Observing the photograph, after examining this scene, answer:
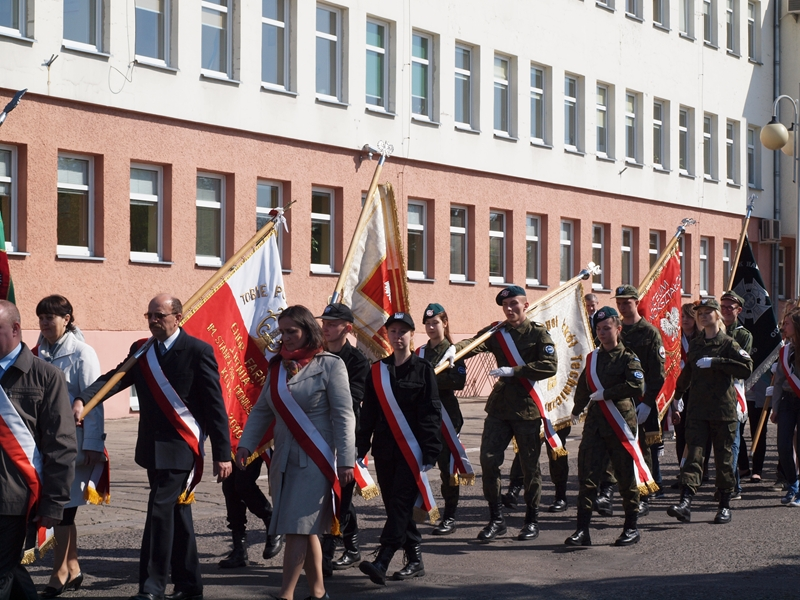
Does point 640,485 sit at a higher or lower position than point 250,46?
lower

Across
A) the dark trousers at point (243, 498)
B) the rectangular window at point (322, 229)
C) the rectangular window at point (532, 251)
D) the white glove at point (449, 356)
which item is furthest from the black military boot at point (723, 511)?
the rectangular window at point (532, 251)

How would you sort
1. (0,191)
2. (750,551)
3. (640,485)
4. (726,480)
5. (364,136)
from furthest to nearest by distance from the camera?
1. (364,136)
2. (0,191)
3. (726,480)
4. (640,485)
5. (750,551)

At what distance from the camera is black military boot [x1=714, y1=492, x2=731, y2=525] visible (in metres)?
11.0

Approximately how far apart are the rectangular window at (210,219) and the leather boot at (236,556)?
14.5m

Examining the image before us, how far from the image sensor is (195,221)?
22938 millimetres

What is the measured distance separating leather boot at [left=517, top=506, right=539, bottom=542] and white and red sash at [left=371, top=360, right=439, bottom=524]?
1.74 meters

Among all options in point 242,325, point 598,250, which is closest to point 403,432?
A: point 242,325

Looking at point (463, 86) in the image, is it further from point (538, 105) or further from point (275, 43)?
point (275, 43)

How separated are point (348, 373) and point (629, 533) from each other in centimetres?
258

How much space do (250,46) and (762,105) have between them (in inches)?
931

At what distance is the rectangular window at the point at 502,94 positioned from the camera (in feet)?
100

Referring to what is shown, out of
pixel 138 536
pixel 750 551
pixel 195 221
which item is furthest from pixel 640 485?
pixel 195 221

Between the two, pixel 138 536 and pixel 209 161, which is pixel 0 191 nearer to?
pixel 209 161

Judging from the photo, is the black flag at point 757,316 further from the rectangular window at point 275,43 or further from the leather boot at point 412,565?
the rectangular window at point 275,43
